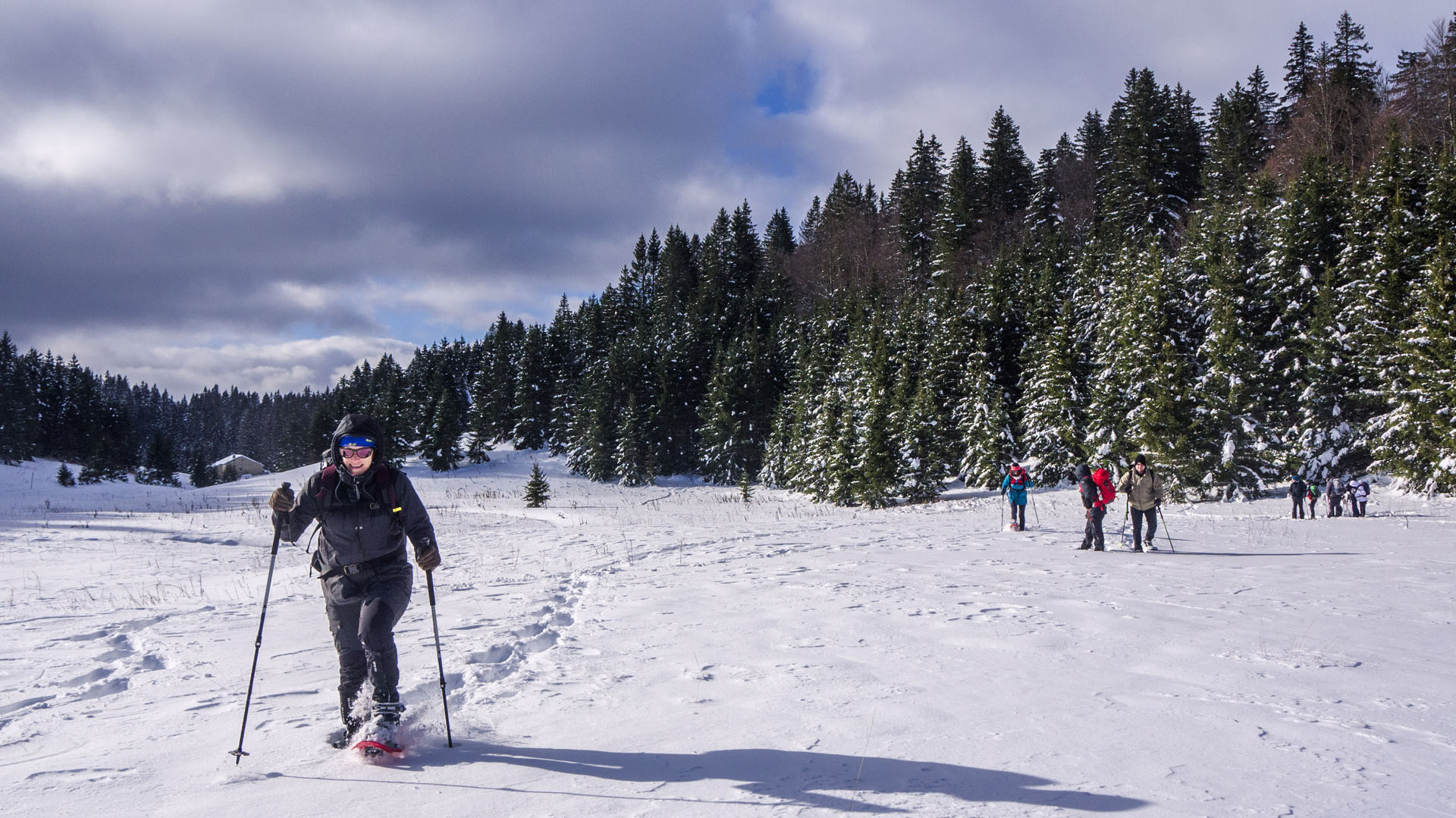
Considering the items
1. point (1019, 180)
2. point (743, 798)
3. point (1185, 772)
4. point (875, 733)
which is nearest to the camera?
point (743, 798)

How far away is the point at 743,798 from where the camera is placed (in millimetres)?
3756

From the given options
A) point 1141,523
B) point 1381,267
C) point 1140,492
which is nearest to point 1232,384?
point 1381,267

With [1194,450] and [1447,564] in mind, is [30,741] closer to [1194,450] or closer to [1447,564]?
[1447,564]

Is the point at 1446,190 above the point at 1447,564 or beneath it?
above

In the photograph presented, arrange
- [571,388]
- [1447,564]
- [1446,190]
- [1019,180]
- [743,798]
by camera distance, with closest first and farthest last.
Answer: [743,798], [1447,564], [1446,190], [1019,180], [571,388]

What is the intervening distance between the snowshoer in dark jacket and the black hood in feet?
45.9

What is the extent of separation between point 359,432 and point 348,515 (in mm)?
541

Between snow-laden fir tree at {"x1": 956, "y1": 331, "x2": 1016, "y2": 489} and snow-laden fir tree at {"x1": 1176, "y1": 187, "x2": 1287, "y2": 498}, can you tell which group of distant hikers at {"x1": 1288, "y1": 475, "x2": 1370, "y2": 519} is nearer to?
snow-laden fir tree at {"x1": 1176, "y1": 187, "x2": 1287, "y2": 498}

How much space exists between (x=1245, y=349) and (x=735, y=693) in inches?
1296

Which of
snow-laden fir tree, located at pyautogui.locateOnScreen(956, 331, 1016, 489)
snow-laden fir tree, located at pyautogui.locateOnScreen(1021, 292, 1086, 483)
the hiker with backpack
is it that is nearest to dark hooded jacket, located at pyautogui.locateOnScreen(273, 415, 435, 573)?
the hiker with backpack

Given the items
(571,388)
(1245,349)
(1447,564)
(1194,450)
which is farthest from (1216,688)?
(571,388)

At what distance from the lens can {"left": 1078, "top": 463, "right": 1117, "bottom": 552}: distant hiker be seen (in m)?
15.1

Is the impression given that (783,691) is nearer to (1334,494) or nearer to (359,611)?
(359,611)

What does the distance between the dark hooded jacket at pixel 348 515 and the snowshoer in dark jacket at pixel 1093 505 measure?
45.8ft
